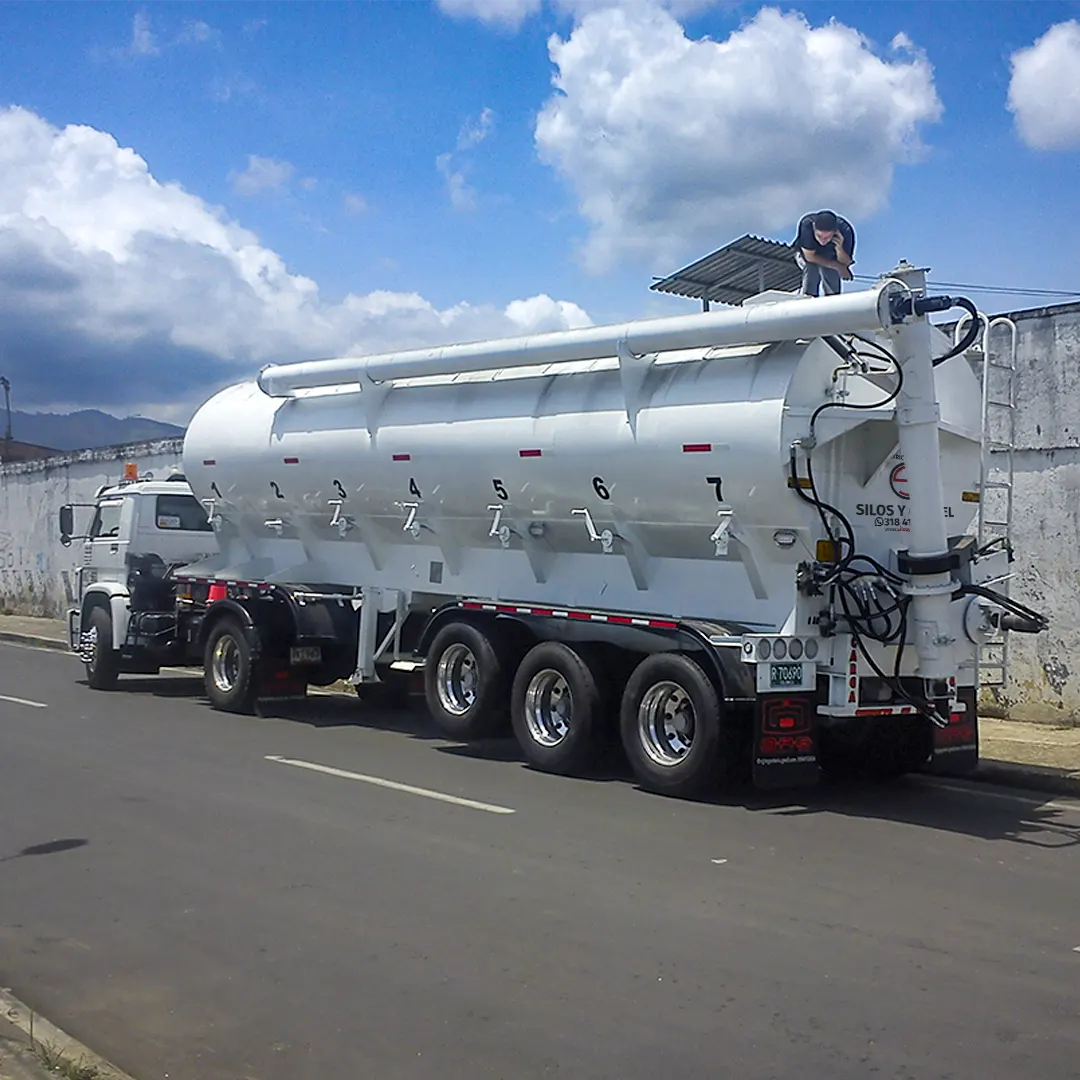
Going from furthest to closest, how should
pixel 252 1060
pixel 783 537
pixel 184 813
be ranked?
pixel 783 537
pixel 184 813
pixel 252 1060

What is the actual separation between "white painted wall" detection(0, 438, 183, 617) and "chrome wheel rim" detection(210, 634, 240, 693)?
43.0 ft

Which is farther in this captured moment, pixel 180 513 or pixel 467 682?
pixel 180 513

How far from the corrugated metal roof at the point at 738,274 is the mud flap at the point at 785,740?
8.56 metres

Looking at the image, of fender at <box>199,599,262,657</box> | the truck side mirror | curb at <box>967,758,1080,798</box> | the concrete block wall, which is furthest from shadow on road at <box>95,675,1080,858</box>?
the truck side mirror

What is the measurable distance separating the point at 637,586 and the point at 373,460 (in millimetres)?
3476

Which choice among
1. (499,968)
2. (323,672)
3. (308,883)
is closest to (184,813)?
(308,883)

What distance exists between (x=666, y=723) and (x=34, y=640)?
17705mm

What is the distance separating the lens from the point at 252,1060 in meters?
4.80

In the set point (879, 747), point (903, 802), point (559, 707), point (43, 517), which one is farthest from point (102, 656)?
point (43, 517)

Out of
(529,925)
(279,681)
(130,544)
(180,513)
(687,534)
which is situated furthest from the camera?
(180,513)

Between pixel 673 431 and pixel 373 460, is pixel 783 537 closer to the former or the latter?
pixel 673 431

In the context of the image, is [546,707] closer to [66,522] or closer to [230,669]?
[230,669]

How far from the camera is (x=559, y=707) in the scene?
36.2 feet

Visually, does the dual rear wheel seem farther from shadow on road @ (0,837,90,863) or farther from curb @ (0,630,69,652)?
curb @ (0,630,69,652)
